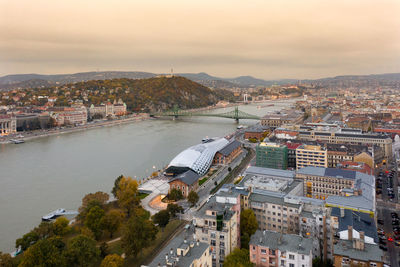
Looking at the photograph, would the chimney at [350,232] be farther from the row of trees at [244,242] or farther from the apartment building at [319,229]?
the row of trees at [244,242]

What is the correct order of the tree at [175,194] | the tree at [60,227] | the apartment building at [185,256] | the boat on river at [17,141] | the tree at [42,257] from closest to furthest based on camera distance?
the apartment building at [185,256], the tree at [42,257], the tree at [60,227], the tree at [175,194], the boat on river at [17,141]

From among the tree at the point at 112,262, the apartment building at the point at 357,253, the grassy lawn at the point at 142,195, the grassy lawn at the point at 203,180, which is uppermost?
the apartment building at the point at 357,253

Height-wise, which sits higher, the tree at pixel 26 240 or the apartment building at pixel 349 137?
the apartment building at pixel 349 137

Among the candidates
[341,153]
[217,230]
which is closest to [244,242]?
[217,230]

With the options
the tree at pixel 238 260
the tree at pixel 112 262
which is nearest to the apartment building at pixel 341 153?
the tree at pixel 238 260

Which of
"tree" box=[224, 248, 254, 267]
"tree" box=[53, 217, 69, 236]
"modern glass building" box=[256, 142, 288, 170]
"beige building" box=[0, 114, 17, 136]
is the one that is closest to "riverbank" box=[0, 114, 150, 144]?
"beige building" box=[0, 114, 17, 136]
